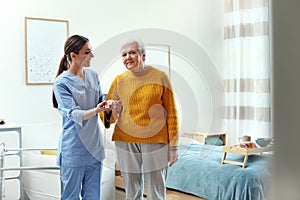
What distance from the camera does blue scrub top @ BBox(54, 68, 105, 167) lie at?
76.4 inches

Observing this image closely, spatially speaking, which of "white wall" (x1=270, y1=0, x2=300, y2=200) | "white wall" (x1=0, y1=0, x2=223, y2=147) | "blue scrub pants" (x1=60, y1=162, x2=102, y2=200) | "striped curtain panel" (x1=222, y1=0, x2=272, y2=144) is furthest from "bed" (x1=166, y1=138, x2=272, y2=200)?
Answer: "white wall" (x1=270, y1=0, x2=300, y2=200)

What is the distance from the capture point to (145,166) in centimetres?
200

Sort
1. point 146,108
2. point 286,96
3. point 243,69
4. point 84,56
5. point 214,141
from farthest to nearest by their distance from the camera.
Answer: point 243,69 < point 214,141 < point 84,56 < point 146,108 < point 286,96

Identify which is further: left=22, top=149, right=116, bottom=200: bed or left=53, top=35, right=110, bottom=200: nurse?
left=22, top=149, right=116, bottom=200: bed

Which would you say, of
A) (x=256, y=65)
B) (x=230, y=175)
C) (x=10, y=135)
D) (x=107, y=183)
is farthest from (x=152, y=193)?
(x=256, y=65)

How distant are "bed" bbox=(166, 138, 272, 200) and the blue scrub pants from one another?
0.65 m

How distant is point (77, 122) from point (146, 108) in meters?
0.33

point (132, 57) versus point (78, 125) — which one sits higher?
point (132, 57)

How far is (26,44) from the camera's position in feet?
11.0

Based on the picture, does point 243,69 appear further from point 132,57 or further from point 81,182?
point 81,182

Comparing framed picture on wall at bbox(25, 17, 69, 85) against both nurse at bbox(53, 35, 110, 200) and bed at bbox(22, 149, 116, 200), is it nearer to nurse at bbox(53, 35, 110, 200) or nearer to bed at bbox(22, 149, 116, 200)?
bed at bbox(22, 149, 116, 200)

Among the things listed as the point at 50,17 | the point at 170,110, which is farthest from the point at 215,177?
the point at 50,17

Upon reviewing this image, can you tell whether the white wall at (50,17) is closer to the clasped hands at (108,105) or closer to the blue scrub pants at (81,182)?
the blue scrub pants at (81,182)

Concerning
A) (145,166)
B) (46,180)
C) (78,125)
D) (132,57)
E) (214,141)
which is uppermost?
(132,57)
